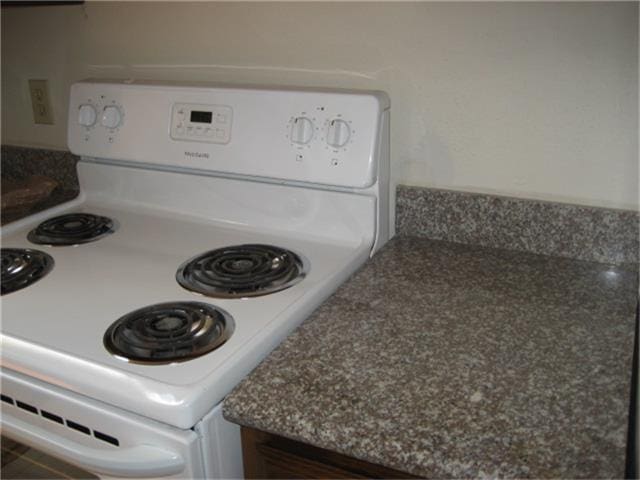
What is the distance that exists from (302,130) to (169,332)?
1.49 ft

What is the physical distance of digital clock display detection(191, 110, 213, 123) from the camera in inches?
46.9

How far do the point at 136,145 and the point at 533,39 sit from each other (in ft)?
2.58

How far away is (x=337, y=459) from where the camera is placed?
71 cm

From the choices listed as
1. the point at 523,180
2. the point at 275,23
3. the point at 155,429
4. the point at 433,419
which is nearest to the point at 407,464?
the point at 433,419

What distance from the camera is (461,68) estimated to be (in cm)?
107

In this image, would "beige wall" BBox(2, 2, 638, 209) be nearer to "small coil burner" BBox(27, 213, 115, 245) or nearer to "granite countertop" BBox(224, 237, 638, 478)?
"granite countertop" BBox(224, 237, 638, 478)

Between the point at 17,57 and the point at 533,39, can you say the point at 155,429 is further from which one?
the point at 17,57

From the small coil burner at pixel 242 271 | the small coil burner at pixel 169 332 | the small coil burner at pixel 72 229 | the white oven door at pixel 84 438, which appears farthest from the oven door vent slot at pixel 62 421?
the small coil burner at pixel 72 229

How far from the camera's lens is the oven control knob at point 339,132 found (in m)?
1.07

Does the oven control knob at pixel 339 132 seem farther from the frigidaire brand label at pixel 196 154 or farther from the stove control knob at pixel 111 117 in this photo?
the stove control knob at pixel 111 117

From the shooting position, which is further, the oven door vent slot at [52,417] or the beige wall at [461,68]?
the beige wall at [461,68]

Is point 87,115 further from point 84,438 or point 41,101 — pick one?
point 84,438

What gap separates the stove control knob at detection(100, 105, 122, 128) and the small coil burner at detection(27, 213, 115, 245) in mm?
195

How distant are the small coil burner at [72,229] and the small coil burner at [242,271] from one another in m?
0.25
